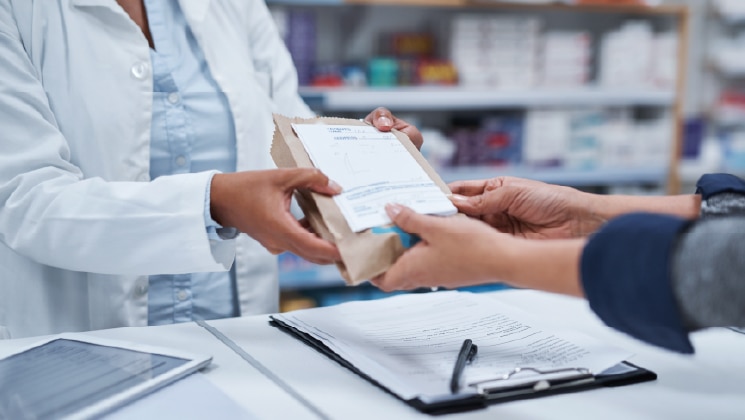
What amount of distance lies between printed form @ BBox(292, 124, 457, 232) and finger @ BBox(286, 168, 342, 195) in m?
0.02

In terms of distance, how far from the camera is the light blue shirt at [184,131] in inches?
58.2

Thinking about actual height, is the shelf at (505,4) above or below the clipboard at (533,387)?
above

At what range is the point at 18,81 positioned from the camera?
1284 mm

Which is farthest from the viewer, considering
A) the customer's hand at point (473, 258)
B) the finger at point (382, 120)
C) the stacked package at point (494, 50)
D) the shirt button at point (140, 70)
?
the stacked package at point (494, 50)

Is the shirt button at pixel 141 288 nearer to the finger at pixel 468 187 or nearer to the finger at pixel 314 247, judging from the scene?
the finger at pixel 314 247

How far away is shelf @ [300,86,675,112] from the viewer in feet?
9.95

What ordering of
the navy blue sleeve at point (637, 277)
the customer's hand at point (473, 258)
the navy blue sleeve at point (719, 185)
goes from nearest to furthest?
→ the navy blue sleeve at point (637, 277)
the customer's hand at point (473, 258)
the navy blue sleeve at point (719, 185)

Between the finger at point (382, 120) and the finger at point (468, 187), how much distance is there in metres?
0.21

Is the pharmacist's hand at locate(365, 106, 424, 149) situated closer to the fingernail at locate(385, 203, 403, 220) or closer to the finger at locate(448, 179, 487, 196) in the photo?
the finger at locate(448, 179, 487, 196)

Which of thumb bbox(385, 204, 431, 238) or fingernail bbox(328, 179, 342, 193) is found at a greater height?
fingernail bbox(328, 179, 342, 193)

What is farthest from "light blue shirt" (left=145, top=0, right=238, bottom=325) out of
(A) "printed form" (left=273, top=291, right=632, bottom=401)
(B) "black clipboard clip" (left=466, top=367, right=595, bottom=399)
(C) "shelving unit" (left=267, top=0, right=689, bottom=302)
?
(C) "shelving unit" (left=267, top=0, right=689, bottom=302)

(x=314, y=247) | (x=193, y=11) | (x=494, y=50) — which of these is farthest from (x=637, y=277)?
(x=494, y=50)

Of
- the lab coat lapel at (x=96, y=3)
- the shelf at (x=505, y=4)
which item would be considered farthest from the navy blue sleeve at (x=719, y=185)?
the shelf at (x=505, y=4)

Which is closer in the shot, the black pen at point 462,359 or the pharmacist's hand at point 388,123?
the black pen at point 462,359
